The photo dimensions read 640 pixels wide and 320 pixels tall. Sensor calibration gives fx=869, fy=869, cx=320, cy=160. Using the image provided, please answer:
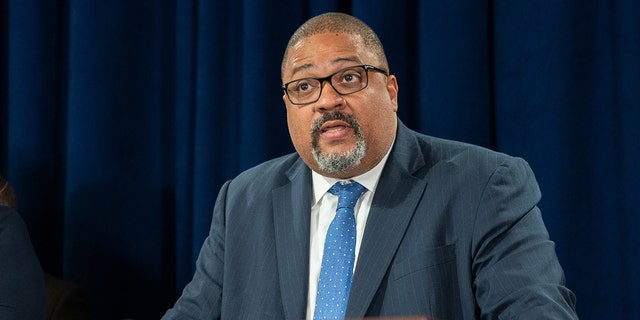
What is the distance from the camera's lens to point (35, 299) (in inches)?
83.0

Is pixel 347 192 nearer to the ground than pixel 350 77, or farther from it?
nearer to the ground

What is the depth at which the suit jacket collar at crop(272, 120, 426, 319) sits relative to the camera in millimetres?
1766

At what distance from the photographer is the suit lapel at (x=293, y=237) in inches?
71.9

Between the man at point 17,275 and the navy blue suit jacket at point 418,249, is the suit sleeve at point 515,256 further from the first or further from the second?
the man at point 17,275

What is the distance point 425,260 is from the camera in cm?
176

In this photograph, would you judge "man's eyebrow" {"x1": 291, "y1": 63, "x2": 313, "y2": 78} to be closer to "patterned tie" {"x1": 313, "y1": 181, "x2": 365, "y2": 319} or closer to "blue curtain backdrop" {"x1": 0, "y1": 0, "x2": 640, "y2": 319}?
"patterned tie" {"x1": 313, "y1": 181, "x2": 365, "y2": 319}

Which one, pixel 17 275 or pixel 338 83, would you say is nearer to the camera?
pixel 338 83

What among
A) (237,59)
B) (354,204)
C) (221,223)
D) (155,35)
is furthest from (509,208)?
(155,35)

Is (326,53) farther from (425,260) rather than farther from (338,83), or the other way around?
(425,260)

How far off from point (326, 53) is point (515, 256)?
593 millimetres

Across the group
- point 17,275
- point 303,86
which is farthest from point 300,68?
point 17,275

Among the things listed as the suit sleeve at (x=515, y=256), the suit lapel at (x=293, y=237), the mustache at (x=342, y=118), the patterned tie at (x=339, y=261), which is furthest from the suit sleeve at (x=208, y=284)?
the suit sleeve at (x=515, y=256)

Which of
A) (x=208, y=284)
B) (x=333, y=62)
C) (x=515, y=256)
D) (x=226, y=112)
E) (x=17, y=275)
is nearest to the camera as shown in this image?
(x=515, y=256)

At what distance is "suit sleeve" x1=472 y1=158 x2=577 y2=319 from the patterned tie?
0.26m
